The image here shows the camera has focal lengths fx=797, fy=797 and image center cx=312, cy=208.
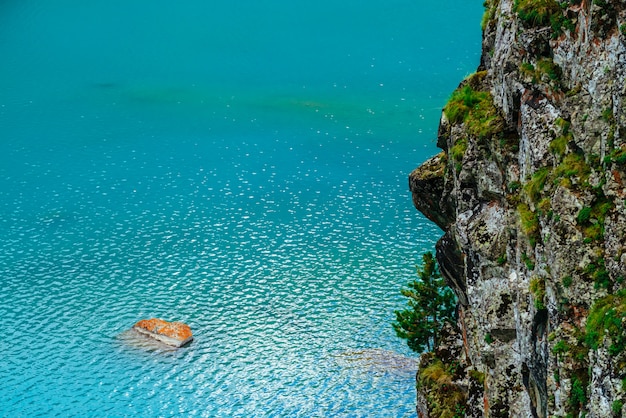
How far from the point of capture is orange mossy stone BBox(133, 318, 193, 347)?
38.4m

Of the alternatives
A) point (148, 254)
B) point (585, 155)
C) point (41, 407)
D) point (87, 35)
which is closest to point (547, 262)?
point (585, 155)

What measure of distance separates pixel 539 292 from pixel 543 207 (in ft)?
5.58

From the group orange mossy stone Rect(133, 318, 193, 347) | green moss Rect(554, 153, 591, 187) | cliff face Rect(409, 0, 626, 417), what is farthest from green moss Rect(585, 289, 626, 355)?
orange mossy stone Rect(133, 318, 193, 347)

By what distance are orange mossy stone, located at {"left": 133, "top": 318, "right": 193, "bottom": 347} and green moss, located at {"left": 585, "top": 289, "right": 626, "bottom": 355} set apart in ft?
88.9

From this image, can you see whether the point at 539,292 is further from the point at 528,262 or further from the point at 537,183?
the point at 537,183

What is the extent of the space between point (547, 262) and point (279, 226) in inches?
1337

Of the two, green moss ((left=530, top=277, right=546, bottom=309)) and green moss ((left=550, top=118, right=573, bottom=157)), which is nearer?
green moss ((left=550, top=118, right=573, bottom=157))

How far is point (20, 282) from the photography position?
43.5m

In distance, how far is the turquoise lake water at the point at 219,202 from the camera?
36719mm

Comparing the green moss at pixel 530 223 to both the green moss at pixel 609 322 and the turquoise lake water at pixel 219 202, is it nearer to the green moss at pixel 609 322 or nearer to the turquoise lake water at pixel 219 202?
the green moss at pixel 609 322

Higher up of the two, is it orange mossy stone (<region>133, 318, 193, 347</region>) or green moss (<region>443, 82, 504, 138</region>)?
green moss (<region>443, 82, 504, 138</region>)

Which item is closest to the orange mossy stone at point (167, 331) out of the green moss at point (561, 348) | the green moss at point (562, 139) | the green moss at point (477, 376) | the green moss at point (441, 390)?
the green moss at point (441, 390)

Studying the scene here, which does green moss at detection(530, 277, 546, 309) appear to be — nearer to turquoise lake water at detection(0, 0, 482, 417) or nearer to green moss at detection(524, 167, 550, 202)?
green moss at detection(524, 167, 550, 202)

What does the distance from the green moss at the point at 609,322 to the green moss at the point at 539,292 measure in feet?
5.57
